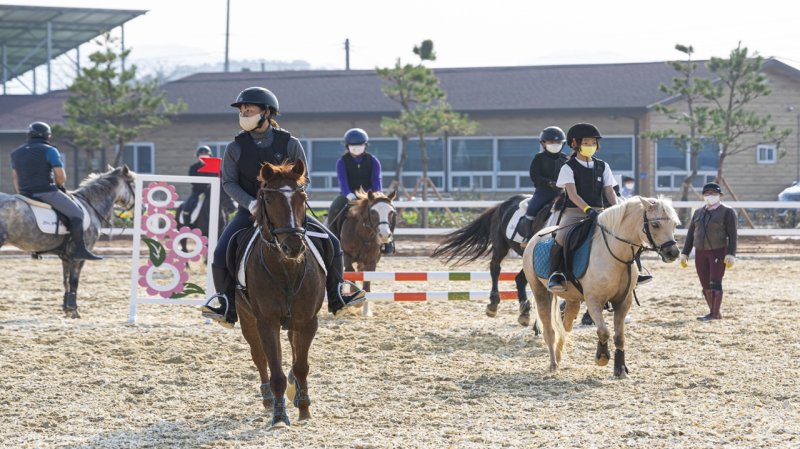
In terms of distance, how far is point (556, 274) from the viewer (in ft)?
31.7

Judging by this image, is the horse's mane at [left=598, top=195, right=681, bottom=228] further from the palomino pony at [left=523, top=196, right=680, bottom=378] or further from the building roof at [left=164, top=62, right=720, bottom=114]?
the building roof at [left=164, top=62, right=720, bottom=114]

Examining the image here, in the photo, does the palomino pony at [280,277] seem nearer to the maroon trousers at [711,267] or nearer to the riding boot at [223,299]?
the riding boot at [223,299]

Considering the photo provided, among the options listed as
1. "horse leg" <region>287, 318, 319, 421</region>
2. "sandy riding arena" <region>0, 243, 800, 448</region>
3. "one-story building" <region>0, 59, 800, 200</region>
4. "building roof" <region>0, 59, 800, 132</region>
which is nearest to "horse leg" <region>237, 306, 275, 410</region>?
"sandy riding arena" <region>0, 243, 800, 448</region>

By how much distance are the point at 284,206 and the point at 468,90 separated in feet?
105

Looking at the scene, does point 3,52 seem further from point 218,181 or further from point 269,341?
point 269,341

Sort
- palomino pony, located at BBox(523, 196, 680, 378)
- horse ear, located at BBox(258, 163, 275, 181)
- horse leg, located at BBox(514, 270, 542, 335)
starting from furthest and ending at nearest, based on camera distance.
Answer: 1. horse leg, located at BBox(514, 270, 542, 335)
2. palomino pony, located at BBox(523, 196, 680, 378)
3. horse ear, located at BBox(258, 163, 275, 181)

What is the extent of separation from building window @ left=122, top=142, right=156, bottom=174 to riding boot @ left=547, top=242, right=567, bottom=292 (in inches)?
1162

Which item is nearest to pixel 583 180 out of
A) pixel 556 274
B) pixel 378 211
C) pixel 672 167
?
pixel 556 274

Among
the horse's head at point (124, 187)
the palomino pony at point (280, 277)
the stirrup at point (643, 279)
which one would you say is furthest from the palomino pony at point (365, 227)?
the palomino pony at point (280, 277)

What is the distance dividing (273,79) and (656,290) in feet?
89.4

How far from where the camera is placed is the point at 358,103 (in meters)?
37.1

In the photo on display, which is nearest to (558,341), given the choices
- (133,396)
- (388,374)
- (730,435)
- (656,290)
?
(388,374)

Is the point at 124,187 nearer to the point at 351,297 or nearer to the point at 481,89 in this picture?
the point at 351,297

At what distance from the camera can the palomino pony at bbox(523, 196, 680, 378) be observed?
9.02m
